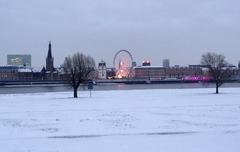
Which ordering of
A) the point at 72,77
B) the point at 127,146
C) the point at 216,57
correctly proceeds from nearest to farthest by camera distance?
the point at 127,146 → the point at 72,77 → the point at 216,57

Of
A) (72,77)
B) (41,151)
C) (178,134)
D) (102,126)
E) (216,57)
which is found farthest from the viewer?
(216,57)

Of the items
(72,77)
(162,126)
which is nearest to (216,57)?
(72,77)

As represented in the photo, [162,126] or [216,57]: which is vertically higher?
[216,57]

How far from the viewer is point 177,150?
14758mm

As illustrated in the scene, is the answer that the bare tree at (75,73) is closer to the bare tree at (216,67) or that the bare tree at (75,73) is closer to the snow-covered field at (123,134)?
the bare tree at (216,67)

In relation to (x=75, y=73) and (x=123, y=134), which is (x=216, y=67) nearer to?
(x=75, y=73)

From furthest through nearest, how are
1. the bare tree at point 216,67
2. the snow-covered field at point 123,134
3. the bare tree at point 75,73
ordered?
the bare tree at point 216,67, the bare tree at point 75,73, the snow-covered field at point 123,134

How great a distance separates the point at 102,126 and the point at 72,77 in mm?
45624

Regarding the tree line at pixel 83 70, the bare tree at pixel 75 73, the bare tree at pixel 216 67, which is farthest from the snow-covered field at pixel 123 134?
the bare tree at pixel 216 67

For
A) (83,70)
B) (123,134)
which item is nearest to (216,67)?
(83,70)

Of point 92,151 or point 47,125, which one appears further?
point 47,125

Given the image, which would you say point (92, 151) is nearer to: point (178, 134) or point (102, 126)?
point (178, 134)

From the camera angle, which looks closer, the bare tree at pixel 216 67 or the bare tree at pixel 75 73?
the bare tree at pixel 75 73

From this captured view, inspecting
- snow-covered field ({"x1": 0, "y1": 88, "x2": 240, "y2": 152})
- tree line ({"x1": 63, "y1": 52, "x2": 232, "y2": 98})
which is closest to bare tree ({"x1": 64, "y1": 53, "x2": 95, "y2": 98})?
tree line ({"x1": 63, "y1": 52, "x2": 232, "y2": 98})
